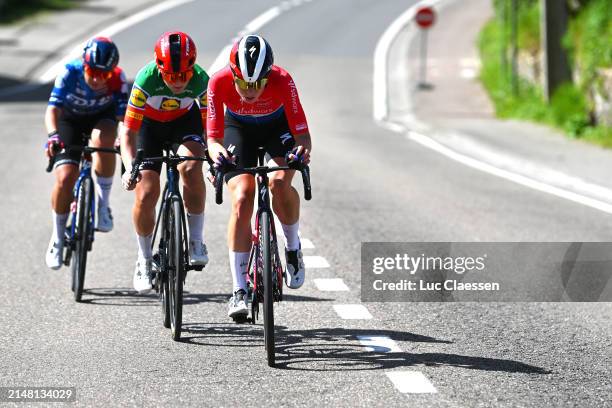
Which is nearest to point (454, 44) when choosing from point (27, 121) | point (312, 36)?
point (312, 36)

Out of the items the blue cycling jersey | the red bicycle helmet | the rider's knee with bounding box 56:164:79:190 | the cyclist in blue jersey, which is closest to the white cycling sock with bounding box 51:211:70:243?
the cyclist in blue jersey

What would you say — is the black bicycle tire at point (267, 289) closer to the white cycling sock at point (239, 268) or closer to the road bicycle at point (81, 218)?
the white cycling sock at point (239, 268)

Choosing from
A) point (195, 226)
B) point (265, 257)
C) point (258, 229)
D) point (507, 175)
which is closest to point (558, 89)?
point (507, 175)

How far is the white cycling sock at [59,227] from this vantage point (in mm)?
11320

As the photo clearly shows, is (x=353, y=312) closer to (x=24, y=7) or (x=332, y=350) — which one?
(x=332, y=350)

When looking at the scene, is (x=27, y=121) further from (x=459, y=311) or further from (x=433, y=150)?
(x=459, y=311)

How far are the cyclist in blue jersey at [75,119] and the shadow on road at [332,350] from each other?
2198 mm

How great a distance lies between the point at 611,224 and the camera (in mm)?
14766

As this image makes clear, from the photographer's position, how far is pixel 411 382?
788 cm

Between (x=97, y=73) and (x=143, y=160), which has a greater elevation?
(x=97, y=73)

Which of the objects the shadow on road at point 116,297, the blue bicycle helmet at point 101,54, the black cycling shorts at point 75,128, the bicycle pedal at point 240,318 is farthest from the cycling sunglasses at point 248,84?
the black cycling shorts at point 75,128

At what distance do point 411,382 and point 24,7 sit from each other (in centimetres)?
4625

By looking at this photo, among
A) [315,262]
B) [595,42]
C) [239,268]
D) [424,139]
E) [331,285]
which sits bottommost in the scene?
[331,285]

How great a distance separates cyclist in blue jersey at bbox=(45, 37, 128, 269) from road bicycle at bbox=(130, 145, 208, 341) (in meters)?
1.71
